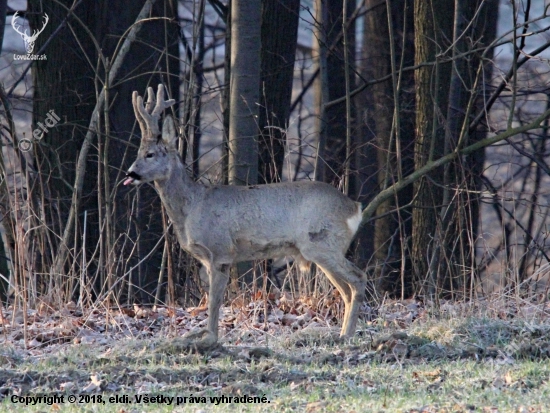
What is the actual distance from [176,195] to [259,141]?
2.48 meters

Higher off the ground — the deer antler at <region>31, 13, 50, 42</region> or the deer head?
the deer antler at <region>31, 13, 50, 42</region>

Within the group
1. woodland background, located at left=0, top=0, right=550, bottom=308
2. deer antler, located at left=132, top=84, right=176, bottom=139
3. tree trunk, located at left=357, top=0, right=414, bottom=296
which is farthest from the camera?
tree trunk, located at left=357, top=0, right=414, bottom=296

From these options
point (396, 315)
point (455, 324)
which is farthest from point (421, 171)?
point (455, 324)

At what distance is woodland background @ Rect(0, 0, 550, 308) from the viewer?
29.2ft

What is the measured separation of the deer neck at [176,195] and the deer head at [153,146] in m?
0.08

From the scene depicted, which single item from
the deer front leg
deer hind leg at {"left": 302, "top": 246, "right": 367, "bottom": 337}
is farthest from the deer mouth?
deer hind leg at {"left": 302, "top": 246, "right": 367, "bottom": 337}

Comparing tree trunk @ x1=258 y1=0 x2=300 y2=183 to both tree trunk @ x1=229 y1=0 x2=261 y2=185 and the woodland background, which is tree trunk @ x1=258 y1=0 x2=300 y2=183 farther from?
tree trunk @ x1=229 y1=0 x2=261 y2=185

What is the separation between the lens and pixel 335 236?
764 centimetres

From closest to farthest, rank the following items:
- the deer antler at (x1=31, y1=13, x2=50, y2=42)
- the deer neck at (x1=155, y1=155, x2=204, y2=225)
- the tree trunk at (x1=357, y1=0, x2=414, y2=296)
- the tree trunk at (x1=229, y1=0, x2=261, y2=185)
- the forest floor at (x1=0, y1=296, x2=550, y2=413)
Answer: the forest floor at (x1=0, y1=296, x2=550, y2=413) → the deer neck at (x1=155, y1=155, x2=204, y2=225) → the tree trunk at (x1=229, y1=0, x2=261, y2=185) → the deer antler at (x1=31, y1=13, x2=50, y2=42) → the tree trunk at (x1=357, y1=0, x2=414, y2=296)

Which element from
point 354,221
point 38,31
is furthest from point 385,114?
point 354,221

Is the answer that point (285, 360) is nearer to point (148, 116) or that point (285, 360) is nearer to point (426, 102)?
point (148, 116)

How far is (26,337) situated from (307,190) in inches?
104

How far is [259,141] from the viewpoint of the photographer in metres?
9.98

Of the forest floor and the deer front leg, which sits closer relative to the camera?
the forest floor
